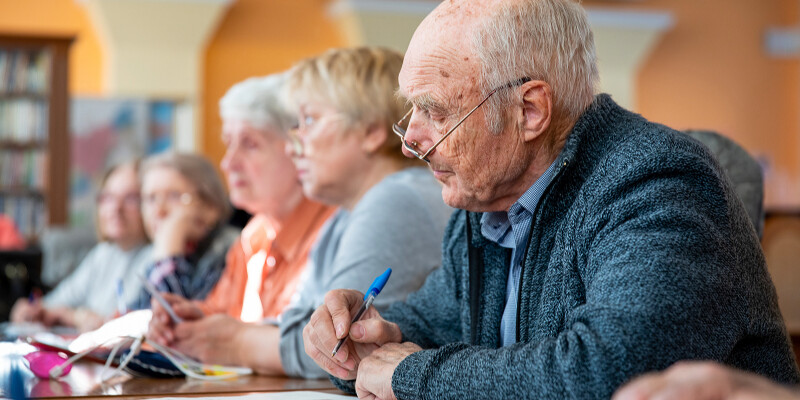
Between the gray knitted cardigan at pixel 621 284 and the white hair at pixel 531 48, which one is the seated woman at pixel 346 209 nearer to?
the gray knitted cardigan at pixel 621 284

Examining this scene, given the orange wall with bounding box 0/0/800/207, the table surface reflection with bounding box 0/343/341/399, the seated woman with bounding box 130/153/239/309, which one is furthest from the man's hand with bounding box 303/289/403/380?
the orange wall with bounding box 0/0/800/207

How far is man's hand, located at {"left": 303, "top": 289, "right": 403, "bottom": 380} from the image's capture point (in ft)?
3.85

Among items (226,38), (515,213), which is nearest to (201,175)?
(515,213)

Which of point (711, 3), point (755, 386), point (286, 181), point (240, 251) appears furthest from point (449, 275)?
point (711, 3)

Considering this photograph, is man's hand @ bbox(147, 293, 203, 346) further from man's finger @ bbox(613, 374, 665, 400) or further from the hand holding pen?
man's finger @ bbox(613, 374, 665, 400)

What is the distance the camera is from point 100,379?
1397 mm

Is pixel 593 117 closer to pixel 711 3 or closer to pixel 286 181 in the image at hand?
pixel 286 181

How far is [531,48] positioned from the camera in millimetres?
1087

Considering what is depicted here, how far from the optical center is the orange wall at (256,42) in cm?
704

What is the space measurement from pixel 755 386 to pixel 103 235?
304cm

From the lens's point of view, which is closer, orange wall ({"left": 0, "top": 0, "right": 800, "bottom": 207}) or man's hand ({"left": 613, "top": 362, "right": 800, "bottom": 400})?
man's hand ({"left": 613, "top": 362, "right": 800, "bottom": 400})

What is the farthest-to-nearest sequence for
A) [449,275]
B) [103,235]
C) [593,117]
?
[103,235], [449,275], [593,117]

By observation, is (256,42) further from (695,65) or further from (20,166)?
(695,65)

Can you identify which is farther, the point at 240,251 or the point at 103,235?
the point at 103,235
